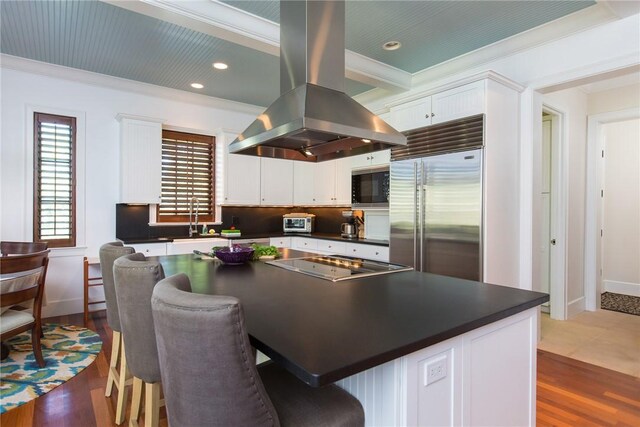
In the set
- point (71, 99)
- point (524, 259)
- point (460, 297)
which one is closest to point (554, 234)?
point (524, 259)

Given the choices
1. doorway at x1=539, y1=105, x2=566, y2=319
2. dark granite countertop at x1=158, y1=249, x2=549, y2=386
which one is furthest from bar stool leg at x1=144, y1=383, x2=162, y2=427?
doorway at x1=539, y1=105, x2=566, y2=319

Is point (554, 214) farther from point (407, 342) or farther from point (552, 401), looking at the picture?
point (407, 342)

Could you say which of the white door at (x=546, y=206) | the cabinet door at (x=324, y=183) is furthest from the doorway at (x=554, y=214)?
the cabinet door at (x=324, y=183)

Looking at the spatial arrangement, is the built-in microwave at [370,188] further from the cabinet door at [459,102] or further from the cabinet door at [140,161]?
the cabinet door at [140,161]

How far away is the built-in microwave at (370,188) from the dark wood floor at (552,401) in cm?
224

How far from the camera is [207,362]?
0.92 m

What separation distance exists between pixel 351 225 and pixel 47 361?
3563 mm

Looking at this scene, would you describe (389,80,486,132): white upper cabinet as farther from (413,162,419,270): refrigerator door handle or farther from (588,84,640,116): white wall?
(588,84,640,116): white wall

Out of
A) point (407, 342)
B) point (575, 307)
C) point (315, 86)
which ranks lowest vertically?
point (575, 307)

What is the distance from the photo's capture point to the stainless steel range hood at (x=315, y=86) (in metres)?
1.94

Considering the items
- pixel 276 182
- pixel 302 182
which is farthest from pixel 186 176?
pixel 302 182

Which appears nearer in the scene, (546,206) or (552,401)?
(552,401)

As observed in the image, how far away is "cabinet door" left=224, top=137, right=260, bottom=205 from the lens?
5.03 m

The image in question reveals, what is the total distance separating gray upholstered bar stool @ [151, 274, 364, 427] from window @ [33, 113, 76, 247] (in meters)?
3.96
